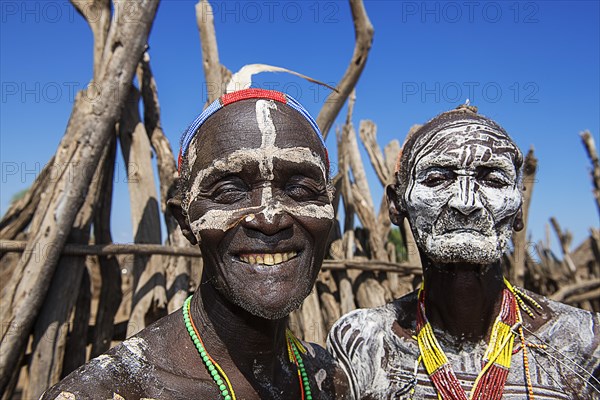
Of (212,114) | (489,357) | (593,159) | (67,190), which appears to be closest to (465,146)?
(489,357)

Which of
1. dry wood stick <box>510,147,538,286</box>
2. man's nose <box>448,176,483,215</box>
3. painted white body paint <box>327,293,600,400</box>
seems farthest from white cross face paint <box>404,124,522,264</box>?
dry wood stick <box>510,147,538,286</box>

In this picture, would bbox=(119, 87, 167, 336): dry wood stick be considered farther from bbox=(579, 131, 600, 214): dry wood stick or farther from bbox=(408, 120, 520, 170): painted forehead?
bbox=(579, 131, 600, 214): dry wood stick

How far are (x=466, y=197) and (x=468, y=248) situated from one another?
0.20 m

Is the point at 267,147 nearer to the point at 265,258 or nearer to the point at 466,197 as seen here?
the point at 265,258

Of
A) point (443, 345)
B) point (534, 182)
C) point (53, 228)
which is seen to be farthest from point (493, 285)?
point (534, 182)


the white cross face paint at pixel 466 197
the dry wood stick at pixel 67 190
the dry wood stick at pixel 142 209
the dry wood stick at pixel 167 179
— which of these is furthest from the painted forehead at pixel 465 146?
the dry wood stick at pixel 142 209

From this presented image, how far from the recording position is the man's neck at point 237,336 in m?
1.80

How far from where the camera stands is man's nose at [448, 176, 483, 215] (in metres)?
2.20

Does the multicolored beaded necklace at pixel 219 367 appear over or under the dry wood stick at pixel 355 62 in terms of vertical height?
under

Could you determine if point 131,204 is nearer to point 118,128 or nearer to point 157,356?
point 118,128

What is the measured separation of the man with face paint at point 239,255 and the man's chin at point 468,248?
63cm

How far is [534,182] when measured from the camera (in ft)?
18.8

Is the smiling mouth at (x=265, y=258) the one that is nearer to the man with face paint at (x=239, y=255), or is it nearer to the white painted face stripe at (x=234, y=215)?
the man with face paint at (x=239, y=255)

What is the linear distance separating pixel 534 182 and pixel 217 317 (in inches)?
188
